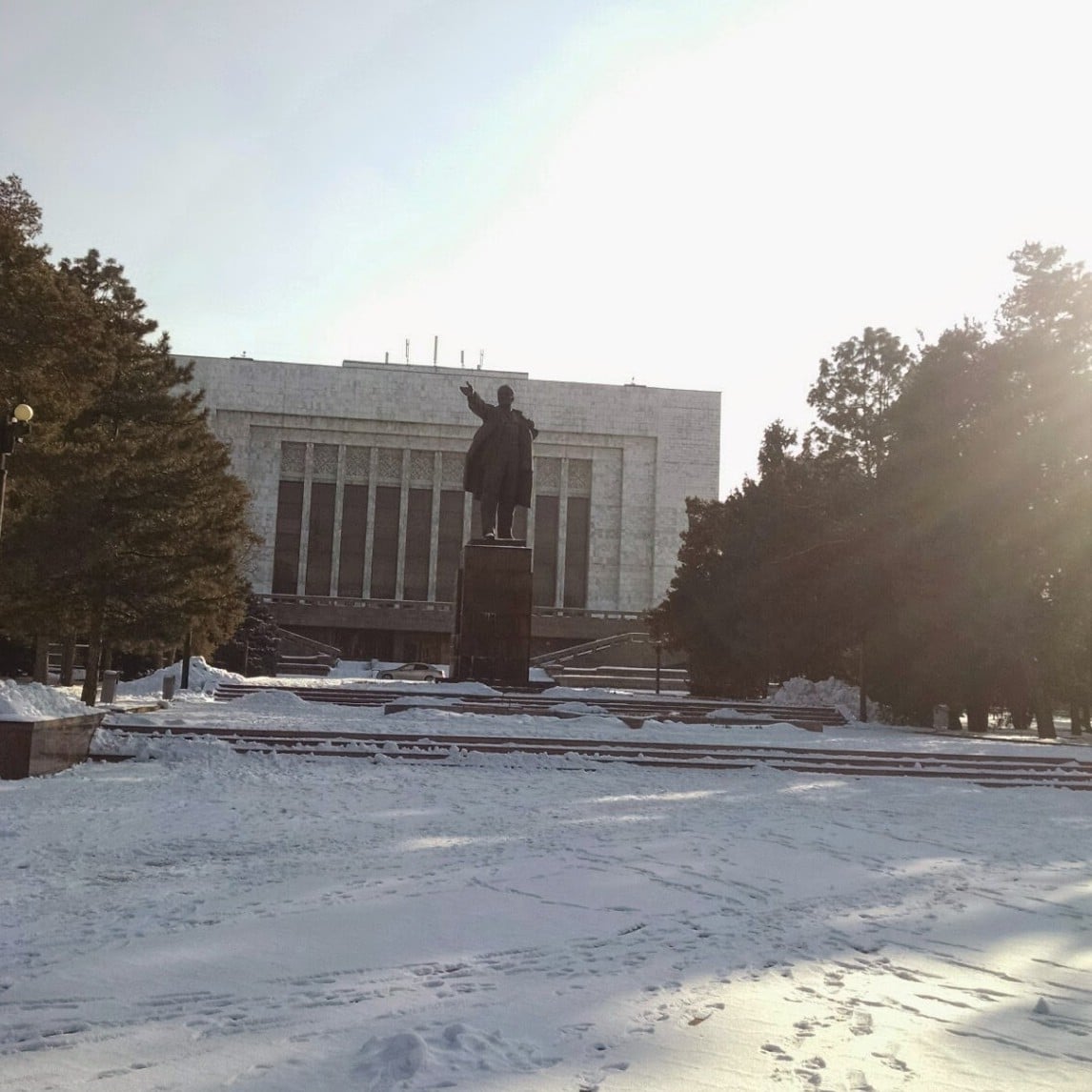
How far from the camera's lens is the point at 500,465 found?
19.1m

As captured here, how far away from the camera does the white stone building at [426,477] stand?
57.5m

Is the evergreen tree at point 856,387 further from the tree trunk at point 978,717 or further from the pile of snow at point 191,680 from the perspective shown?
the pile of snow at point 191,680

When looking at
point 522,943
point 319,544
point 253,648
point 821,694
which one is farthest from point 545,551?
point 522,943

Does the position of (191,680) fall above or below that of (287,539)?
below

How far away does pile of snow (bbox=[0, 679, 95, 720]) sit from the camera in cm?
866

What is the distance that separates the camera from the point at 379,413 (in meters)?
58.2

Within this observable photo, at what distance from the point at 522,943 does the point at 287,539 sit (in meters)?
55.1

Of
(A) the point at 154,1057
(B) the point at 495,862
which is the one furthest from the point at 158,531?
(A) the point at 154,1057

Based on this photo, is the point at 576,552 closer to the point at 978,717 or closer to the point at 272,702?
the point at 978,717

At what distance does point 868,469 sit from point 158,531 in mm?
24553

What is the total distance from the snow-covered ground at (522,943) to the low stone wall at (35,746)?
1.16ft

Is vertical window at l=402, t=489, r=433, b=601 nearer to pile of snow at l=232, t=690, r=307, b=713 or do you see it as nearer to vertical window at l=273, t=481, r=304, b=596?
vertical window at l=273, t=481, r=304, b=596

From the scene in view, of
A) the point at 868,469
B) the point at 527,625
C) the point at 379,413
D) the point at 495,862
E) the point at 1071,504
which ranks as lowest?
the point at 495,862

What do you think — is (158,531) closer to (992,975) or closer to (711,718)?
(711,718)
